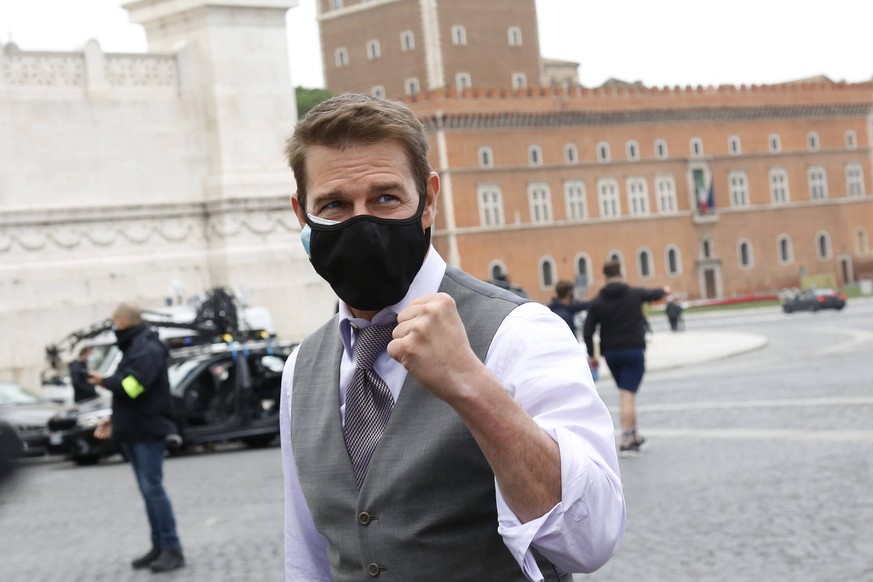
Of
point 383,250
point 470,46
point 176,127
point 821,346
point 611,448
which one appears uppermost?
point 470,46

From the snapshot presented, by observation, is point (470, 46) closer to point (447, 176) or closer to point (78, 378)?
point (447, 176)

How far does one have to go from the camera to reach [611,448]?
1.88 metres

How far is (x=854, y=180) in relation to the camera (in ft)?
244

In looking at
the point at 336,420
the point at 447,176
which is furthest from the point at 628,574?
the point at 447,176

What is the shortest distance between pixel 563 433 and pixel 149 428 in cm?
587

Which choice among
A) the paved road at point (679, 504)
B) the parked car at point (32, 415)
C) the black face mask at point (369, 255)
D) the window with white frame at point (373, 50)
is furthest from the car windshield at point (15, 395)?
the window with white frame at point (373, 50)

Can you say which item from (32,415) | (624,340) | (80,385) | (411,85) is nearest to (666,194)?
(411,85)

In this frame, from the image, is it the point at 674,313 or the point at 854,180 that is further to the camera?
the point at 854,180

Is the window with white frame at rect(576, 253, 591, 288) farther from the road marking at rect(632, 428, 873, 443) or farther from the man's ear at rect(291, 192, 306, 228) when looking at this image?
the man's ear at rect(291, 192, 306, 228)

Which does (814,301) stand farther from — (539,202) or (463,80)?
(463,80)

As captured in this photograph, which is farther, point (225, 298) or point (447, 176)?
point (447, 176)

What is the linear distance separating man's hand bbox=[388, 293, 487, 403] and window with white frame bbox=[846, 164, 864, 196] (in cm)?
7569

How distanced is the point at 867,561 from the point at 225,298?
14.9 m

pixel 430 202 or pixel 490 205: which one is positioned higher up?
pixel 490 205
